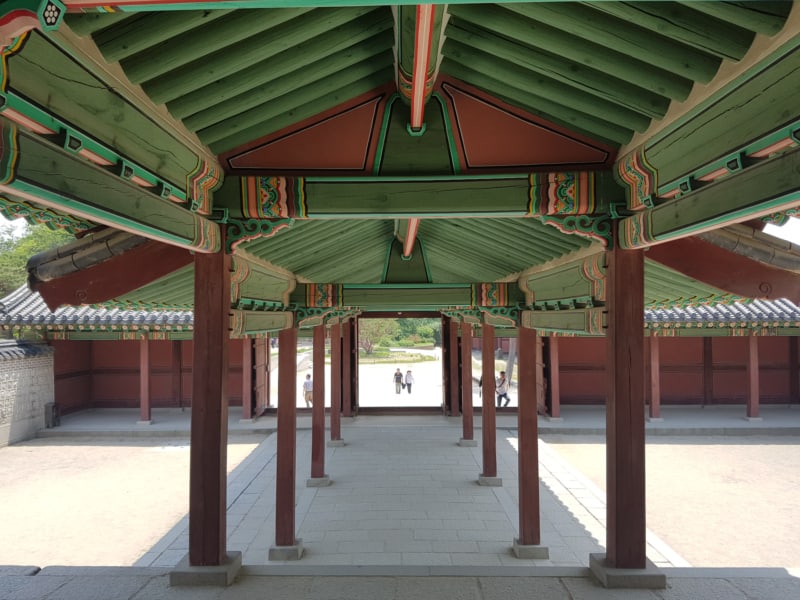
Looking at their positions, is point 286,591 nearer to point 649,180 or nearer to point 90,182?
point 90,182

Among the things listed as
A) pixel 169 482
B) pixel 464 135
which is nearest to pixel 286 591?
pixel 464 135

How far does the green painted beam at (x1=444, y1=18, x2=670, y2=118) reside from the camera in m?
2.72

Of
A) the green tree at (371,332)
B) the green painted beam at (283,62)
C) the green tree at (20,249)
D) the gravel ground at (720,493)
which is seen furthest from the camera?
the green tree at (371,332)

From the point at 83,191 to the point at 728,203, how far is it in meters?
3.00

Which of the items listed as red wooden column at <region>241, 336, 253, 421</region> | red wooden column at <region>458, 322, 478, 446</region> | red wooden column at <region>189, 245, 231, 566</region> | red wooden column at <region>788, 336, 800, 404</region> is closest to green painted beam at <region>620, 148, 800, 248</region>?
red wooden column at <region>189, 245, 231, 566</region>

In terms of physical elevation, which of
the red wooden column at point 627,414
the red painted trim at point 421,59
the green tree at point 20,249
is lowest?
the red wooden column at point 627,414

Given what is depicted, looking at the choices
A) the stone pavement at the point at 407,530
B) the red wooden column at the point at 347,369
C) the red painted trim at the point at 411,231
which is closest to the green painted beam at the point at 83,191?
the red painted trim at the point at 411,231

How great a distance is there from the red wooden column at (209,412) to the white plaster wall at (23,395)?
1234 centimetres

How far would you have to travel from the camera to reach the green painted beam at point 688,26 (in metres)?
2.08

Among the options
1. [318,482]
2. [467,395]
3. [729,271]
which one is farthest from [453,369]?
[729,271]

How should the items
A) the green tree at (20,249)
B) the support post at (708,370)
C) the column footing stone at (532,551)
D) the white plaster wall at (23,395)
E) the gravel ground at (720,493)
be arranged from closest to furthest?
1. the column footing stone at (532,551)
2. the gravel ground at (720,493)
3. the white plaster wall at (23,395)
4. the support post at (708,370)
5. the green tree at (20,249)

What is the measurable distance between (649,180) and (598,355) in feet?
45.2

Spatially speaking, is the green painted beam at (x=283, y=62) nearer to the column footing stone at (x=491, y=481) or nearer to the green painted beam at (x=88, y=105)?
the green painted beam at (x=88, y=105)

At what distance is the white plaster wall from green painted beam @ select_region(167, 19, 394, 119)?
13519mm
